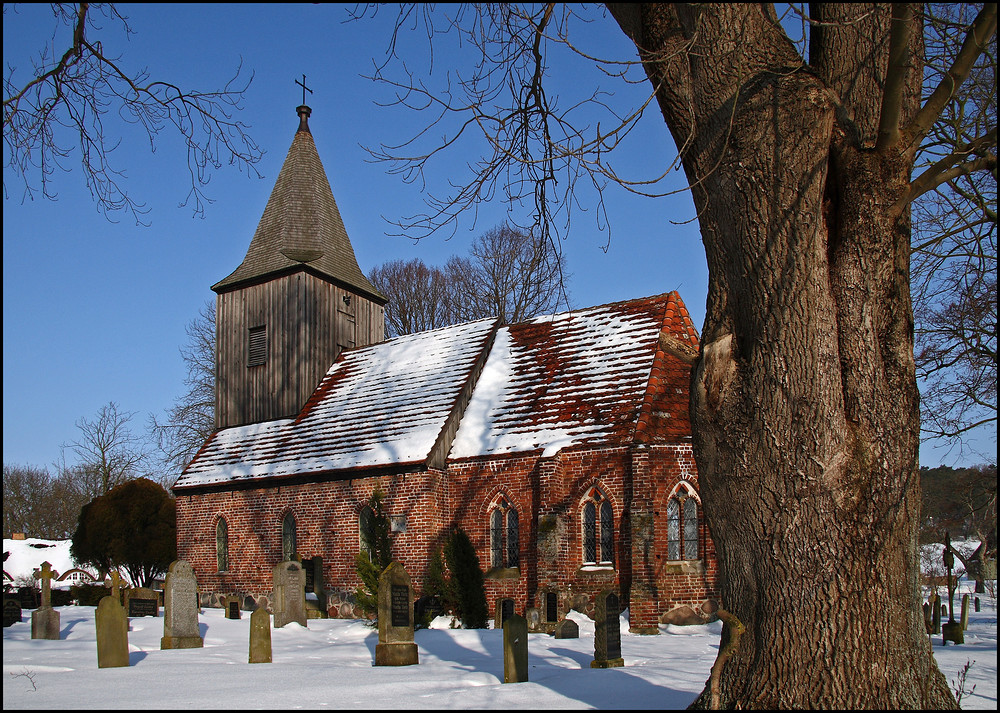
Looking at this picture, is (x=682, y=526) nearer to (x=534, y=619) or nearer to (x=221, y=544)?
(x=534, y=619)

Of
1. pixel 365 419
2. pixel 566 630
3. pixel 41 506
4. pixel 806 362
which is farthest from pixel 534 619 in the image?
pixel 41 506

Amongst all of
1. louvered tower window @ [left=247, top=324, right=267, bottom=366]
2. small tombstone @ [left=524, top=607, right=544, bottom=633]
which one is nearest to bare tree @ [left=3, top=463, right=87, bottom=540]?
louvered tower window @ [left=247, top=324, right=267, bottom=366]

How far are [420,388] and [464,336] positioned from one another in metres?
2.20

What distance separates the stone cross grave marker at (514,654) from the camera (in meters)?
8.40

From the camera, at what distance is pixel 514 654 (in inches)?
333

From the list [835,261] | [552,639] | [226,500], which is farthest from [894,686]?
[226,500]

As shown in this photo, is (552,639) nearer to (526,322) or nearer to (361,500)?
(361,500)

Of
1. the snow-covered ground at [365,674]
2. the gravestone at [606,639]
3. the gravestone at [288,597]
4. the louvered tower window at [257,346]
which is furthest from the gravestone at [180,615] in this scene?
the louvered tower window at [257,346]

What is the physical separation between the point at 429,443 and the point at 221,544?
7582 millimetres

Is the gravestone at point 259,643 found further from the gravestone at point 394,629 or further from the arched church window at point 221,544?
the arched church window at point 221,544

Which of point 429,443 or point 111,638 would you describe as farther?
point 429,443

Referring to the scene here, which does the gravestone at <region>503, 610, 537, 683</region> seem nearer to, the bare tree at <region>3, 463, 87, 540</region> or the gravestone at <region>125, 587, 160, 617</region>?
the gravestone at <region>125, 587, 160, 617</region>

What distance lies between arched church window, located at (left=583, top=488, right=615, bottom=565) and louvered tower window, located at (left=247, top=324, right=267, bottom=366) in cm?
1188

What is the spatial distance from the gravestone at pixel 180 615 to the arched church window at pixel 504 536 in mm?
6729
